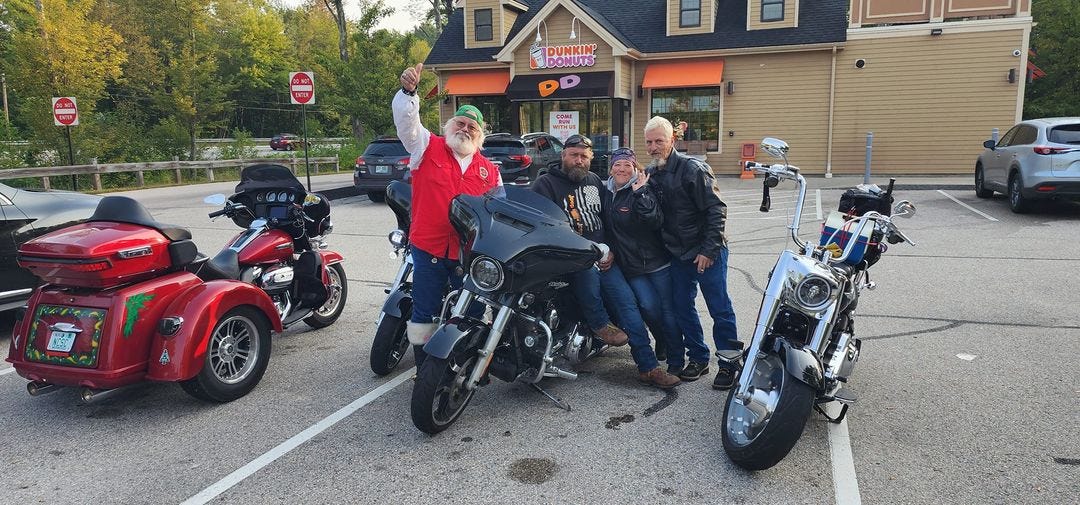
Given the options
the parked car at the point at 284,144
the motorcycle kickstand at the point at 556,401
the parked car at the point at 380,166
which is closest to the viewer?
the motorcycle kickstand at the point at 556,401

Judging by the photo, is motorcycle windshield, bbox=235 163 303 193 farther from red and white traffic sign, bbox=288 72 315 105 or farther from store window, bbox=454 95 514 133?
store window, bbox=454 95 514 133

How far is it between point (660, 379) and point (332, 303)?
122 inches

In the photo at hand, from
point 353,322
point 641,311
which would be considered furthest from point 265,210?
point 641,311

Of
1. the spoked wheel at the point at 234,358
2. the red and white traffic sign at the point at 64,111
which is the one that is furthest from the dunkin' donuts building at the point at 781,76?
the spoked wheel at the point at 234,358

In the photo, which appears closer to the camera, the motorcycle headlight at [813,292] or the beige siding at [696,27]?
the motorcycle headlight at [813,292]

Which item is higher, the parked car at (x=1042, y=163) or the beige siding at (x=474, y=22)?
the beige siding at (x=474, y=22)

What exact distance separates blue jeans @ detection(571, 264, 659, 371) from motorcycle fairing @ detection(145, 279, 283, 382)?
214cm

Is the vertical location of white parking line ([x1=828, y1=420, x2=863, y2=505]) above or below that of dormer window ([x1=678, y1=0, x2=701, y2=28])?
below

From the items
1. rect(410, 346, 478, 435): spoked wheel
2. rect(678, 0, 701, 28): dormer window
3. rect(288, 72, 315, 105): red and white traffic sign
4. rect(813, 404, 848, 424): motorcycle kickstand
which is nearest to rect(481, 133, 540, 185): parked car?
rect(288, 72, 315, 105): red and white traffic sign

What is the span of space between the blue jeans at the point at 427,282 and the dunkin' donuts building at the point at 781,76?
17843 mm

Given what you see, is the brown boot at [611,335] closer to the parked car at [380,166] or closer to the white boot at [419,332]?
the white boot at [419,332]

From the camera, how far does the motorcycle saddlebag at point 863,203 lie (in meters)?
4.25

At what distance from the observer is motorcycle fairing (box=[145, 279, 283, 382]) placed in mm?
4008

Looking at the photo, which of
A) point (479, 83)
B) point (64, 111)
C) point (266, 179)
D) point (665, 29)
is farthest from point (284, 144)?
point (266, 179)
